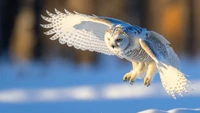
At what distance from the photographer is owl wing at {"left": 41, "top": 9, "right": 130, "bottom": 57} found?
1677 millimetres

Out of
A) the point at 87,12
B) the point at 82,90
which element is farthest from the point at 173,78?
the point at 87,12

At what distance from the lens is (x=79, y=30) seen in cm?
175

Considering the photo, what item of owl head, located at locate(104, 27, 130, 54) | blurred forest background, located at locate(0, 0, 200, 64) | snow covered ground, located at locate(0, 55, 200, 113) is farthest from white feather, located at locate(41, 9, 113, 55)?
blurred forest background, located at locate(0, 0, 200, 64)

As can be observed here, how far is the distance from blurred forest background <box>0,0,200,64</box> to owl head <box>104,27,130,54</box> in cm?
318

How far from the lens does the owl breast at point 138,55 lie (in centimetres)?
153

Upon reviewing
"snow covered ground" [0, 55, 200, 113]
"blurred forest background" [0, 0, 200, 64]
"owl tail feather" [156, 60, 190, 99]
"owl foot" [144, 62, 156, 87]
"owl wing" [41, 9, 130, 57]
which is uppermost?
"blurred forest background" [0, 0, 200, 64]

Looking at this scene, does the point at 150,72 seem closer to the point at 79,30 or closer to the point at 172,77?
the point at 172,77

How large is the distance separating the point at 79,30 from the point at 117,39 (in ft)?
0.91

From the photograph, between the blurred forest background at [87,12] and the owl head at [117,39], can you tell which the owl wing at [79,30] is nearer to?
the owl head at [117,39]

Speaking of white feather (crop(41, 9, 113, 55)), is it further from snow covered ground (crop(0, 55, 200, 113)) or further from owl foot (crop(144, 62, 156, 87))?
snow covered ground (crop(0, 55, 200, 113))

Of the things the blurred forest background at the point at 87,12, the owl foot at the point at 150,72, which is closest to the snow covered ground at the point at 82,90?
the owl foot at the point at 150,72

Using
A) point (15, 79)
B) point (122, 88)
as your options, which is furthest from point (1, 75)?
point (122, 88)

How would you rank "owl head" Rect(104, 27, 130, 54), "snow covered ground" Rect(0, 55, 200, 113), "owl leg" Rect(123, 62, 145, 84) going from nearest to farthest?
"owl head" Rect(104, 27, 130, 54) → "owl leg" Rect(123, 62, 145, 84) → "snow covered ground" Rect(0, 55, 200, 113)

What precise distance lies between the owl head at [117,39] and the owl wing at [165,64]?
1.7 inches
